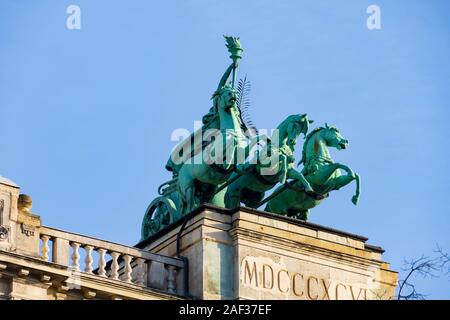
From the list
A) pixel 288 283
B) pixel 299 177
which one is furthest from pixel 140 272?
pixel 299 177

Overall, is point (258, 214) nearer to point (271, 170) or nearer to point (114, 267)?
point (271, 170)

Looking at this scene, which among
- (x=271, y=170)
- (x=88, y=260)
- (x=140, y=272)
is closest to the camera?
(x=88, y=260)

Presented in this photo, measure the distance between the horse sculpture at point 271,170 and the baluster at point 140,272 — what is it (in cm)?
423

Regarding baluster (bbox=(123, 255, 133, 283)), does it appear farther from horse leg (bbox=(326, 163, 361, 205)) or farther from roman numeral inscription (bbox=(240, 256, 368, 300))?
horse leg (bbox=(326, 163, 361, 205))

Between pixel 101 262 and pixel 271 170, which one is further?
pixel 271 170

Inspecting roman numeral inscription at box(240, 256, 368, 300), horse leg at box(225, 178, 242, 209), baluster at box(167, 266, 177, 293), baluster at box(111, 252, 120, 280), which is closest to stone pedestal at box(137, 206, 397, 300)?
roman numeral inscription at box(240, 256, 368, 300)

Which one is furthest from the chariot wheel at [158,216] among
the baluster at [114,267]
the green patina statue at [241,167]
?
the baluster at [114,267]

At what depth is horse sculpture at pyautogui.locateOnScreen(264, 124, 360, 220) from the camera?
6831cm

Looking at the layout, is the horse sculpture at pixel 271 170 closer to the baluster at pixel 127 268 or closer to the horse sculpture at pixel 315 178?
the horse sculpture at pixel 315 178

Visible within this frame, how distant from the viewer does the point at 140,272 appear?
64.4m

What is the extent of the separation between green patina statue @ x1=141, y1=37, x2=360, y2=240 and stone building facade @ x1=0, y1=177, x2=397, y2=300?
153cm

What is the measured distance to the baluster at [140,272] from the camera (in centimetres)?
6425

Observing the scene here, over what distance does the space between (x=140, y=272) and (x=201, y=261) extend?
58.6 inches
